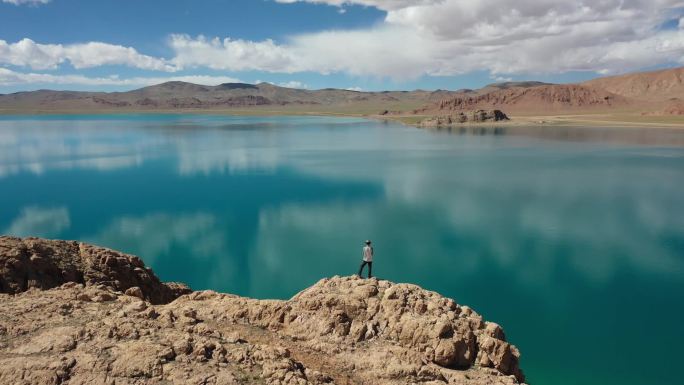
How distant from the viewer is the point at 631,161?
55375 millimetres

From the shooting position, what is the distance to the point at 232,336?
26.2 feet

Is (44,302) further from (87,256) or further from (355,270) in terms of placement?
(355,270)

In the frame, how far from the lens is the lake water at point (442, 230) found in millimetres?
16641

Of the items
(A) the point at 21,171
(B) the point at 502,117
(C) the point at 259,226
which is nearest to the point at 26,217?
(C) the point at 259,226

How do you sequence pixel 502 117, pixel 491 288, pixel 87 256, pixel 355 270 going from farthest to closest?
pixel 502 117 < pixel 355 270 < pixel 491 288 < pixel 87 256

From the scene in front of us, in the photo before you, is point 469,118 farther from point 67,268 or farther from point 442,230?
point 67,268

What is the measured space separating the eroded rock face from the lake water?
681 cm

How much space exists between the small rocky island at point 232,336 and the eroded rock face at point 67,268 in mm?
32

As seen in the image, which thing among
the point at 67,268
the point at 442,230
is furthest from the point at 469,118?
the point at 67,268

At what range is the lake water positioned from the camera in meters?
16.6

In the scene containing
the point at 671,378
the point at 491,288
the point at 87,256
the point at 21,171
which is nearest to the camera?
the point at 87,256

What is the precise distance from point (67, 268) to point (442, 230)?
797 inches

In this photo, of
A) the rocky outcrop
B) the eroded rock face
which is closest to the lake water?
the eroded rock face

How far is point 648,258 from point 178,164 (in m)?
45.6
